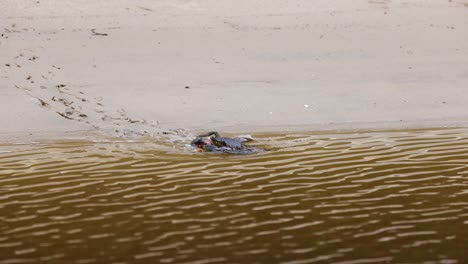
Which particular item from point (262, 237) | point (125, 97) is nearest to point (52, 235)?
point (262, 237)

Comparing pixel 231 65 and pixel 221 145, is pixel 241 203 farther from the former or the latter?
pixel 231 65

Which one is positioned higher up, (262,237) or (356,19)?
(356,19)

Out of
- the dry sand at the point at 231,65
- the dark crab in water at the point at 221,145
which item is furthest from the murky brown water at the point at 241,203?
the dry sand at the point at 231,65

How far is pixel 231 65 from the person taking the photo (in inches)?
427

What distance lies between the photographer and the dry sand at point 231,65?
9.57 meters

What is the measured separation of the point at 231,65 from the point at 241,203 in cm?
489

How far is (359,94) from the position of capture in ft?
33.5

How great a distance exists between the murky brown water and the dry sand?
1008 millimetres

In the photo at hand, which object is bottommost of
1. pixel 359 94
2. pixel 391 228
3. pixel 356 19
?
pixel 391 228

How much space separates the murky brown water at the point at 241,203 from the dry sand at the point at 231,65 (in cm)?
101

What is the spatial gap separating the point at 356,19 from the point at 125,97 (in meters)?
3.86

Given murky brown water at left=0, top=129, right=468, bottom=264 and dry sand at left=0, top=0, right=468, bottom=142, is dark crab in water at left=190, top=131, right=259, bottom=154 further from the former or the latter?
dry sand at left=0, top=0, right=468, bottom=142

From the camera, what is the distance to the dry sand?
9.57 metres

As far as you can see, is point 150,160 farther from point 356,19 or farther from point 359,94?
point 356,19
